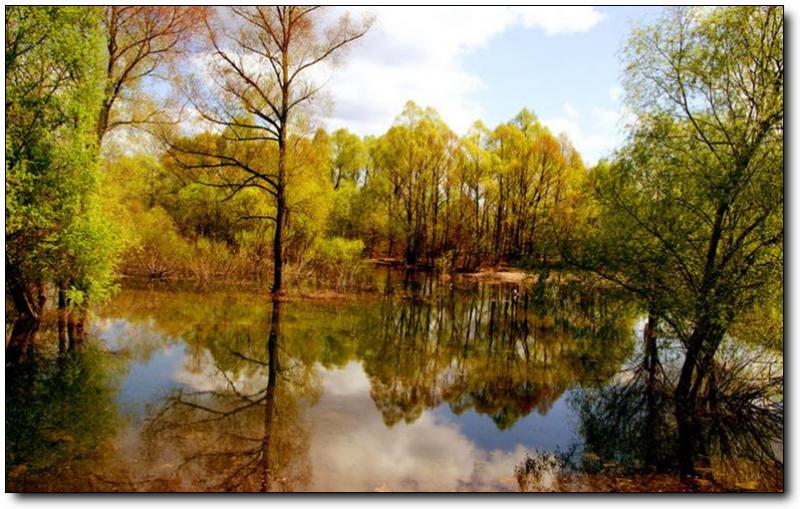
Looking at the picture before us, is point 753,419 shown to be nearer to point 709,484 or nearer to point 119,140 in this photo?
point 709,484

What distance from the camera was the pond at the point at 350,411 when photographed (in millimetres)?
6285

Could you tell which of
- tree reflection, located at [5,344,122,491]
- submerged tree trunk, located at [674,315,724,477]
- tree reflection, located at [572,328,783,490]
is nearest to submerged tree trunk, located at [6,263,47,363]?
tree reflection, located at [5,344,122,491]

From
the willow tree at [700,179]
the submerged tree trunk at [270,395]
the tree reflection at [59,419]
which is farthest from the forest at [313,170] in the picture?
the tree reflection at [59,419]

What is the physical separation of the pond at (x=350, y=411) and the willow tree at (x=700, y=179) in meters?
0.73

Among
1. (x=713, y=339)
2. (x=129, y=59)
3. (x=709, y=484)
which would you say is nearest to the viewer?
(x=709, y=484)

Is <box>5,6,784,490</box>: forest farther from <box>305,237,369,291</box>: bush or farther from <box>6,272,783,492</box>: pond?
<box>305,237,369,291</box>: bush

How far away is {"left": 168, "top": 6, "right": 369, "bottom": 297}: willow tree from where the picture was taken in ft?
50.1

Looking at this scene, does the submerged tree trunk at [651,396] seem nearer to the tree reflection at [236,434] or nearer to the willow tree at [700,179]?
the willow tree at [700,179]

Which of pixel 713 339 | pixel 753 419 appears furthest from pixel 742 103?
pixel 753 419

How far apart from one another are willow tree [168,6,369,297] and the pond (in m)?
5.99

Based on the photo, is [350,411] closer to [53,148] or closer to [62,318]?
[53,148]

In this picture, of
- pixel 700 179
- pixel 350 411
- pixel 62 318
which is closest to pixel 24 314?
pixel 62 318

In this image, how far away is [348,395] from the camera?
8992 millimetres

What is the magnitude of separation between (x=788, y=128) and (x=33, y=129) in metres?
11.4
